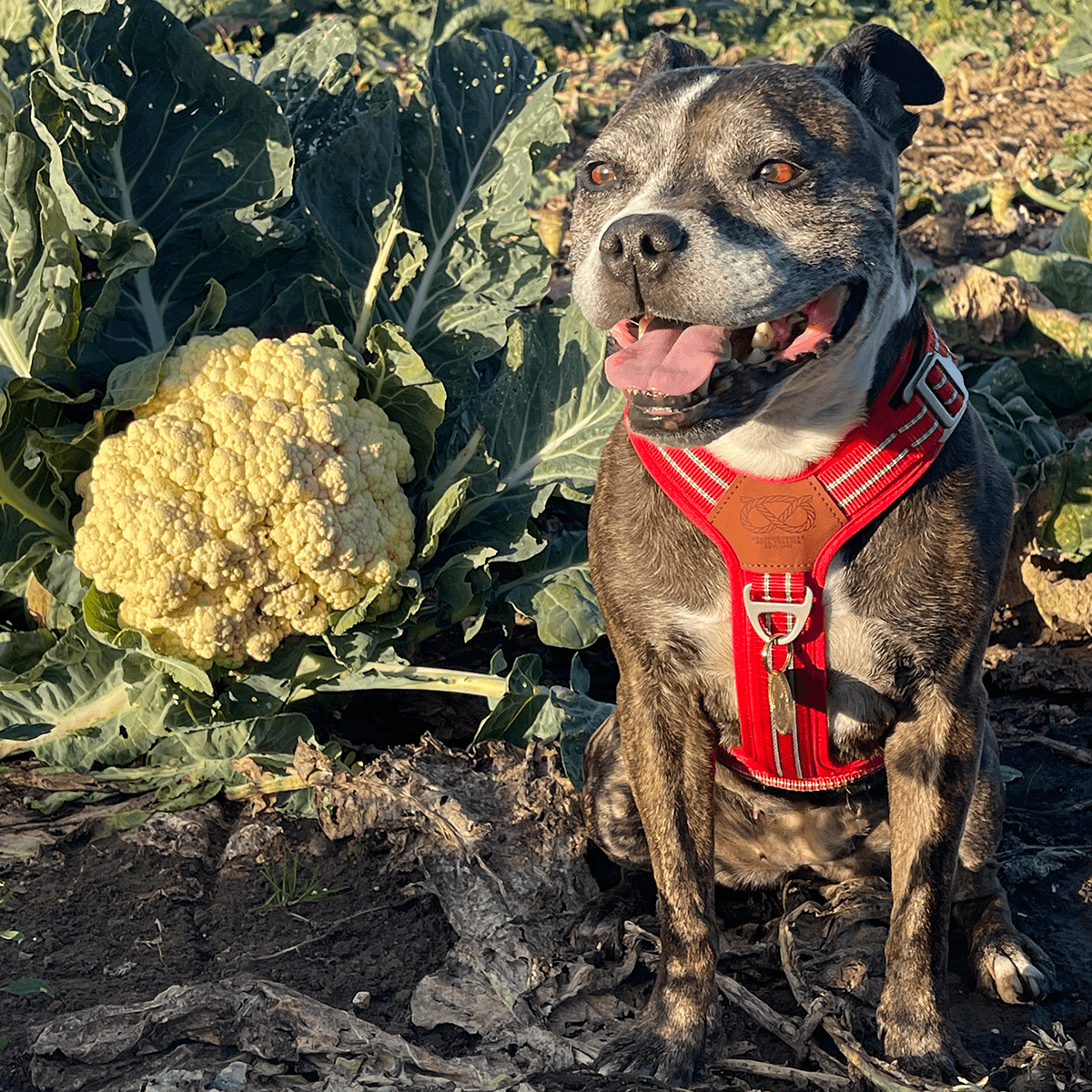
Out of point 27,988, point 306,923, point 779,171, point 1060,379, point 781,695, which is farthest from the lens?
point 1060,379

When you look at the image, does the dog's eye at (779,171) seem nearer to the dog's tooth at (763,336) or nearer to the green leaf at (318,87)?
the dog's tooth at (763,336)

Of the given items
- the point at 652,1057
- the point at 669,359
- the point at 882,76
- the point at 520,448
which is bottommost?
the point at 652,1057

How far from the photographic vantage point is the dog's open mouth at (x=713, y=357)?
9.11ft

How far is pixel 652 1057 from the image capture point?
326cm

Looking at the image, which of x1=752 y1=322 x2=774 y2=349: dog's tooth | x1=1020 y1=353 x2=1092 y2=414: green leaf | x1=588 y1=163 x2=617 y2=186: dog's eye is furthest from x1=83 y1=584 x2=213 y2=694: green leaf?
x1=1020 y1=353 x2=1092 y2=414: green leaf

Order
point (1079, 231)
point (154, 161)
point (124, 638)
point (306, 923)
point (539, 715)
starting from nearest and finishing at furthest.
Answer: point (306, 923) → point (124, 638) → point (539, 715) → point (154, 161) → point (1079, 231)

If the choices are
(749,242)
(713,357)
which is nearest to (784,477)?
(713,357)

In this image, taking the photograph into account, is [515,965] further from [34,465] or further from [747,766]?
[34,465]

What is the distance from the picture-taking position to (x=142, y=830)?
3.94m

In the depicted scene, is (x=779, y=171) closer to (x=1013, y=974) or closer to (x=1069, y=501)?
(x=1013, y=974)

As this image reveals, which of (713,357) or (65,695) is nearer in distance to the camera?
(713,357)

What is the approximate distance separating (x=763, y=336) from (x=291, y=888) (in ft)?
6.38

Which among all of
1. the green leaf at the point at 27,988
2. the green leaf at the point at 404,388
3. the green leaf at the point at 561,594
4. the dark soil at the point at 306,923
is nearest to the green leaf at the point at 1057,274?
the dark soil at the point at 306,923

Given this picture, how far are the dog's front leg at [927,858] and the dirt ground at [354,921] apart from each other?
19 cm
